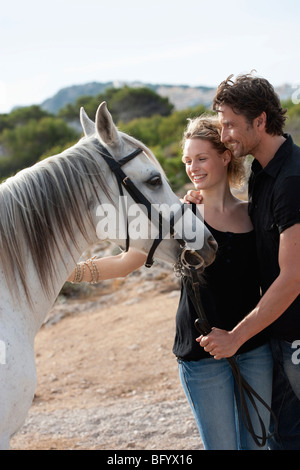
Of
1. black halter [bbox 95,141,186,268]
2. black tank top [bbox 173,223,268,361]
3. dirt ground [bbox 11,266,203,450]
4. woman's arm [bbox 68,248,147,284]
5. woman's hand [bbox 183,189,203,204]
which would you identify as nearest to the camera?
black halter [bbox 95,141,186,268]

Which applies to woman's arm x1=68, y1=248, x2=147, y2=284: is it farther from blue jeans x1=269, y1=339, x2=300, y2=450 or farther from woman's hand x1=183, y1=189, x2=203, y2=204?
blue jeans x1=269, y1=339, x2=300, y2=450

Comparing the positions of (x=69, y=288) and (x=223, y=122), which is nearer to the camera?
(x=223, y=122)

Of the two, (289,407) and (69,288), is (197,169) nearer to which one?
(289,407)

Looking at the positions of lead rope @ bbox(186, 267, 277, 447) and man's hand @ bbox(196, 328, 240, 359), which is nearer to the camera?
man's hand @ bbox(196, 328, 240, 359)

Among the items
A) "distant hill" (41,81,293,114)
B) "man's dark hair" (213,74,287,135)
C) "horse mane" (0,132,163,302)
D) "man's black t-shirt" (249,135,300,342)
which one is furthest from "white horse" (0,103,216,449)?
"distant hill" (41,81,293,114)

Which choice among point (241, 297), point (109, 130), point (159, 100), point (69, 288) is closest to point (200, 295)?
point (241, 297)

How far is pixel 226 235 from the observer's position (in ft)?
7.75

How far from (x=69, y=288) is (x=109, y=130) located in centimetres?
671

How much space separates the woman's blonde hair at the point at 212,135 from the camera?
94.9 inches

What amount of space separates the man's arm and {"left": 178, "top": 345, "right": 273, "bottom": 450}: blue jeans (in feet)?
0.62

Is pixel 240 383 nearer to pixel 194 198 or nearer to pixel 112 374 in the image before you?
pixel 194 198

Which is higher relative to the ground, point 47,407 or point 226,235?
point 226,235

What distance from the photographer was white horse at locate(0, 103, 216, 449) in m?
1.95

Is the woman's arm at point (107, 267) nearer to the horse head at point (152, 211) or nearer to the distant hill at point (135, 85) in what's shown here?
the horse head at point (152, 211)
